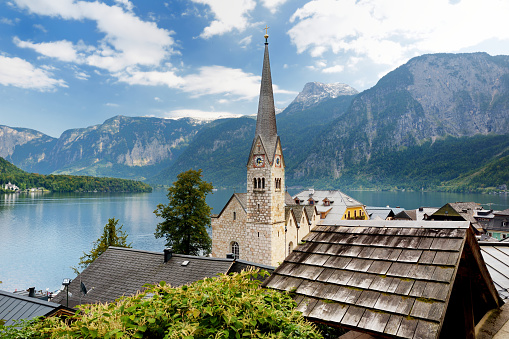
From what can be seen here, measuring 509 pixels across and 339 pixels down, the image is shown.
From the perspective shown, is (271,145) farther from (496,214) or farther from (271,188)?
(496,214)

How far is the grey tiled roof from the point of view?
28.3 feet

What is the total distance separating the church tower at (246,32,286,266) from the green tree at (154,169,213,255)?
7045mm

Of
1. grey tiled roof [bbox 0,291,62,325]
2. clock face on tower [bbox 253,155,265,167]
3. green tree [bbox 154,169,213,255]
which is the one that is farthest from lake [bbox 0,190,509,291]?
grey tiled roof [bbox 0,291,62,325]

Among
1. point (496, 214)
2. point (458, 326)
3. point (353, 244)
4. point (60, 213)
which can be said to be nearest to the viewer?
point (458, 326)

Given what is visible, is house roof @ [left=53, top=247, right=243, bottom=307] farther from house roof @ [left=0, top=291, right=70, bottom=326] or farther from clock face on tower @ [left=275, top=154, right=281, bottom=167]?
clock face on tower @ [left=275, top=154, right=281, bottom=167]

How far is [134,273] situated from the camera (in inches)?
697

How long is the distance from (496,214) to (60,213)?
344 feet

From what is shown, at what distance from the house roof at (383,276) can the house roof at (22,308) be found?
7.95 m

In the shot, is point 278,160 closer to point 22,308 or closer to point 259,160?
point 259,160

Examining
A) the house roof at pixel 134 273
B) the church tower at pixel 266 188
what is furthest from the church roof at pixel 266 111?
the house roof at pixel 134 273

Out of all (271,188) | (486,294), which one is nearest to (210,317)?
(486,294)

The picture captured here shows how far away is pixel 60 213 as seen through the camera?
307ft

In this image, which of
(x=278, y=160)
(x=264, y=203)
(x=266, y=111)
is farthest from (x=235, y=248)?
(x=266, y=111)

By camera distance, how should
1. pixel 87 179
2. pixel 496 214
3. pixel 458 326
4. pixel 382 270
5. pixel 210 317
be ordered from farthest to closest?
pixel 87 179, pixel 496 214, pixel 458 326, pixel 382 270, pixel 210 317
